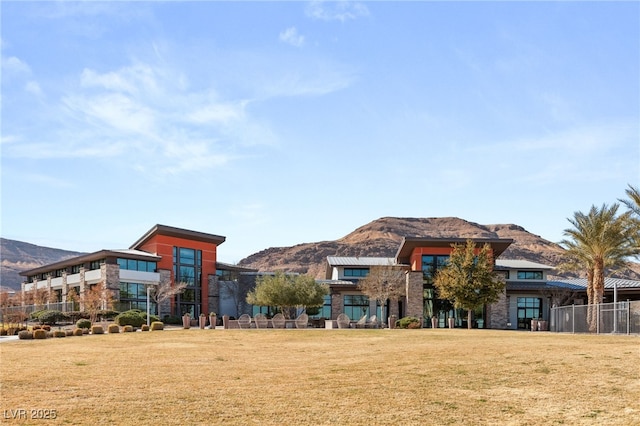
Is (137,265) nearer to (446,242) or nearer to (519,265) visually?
(446,242)

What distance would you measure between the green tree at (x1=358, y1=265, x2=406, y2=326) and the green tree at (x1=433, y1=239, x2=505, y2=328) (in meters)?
6.21

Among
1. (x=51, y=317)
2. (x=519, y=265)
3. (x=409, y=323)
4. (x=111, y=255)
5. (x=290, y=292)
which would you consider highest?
(x=111, y=255)

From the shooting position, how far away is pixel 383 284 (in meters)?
60.2

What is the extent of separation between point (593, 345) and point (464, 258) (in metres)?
29.9

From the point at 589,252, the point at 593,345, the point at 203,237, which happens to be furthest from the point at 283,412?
the point at 203,237

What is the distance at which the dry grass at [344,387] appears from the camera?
506 inches

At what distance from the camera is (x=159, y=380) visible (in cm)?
1764

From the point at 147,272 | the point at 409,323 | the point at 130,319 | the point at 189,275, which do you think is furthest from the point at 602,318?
the point at 189,275

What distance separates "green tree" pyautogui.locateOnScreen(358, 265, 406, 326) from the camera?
195 feet

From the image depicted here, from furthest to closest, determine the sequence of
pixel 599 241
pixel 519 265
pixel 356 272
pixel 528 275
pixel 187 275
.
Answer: pixel 187 275 → pixel 356 272 → pixel 519 265 → pixel 528 275 → pixel 599 241

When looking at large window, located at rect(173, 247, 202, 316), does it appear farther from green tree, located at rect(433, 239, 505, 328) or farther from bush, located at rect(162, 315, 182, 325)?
green tree, located at rect(433, 239, 505, 328)

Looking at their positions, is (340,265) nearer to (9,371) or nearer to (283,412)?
(9,371)

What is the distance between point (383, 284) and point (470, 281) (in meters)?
9.22

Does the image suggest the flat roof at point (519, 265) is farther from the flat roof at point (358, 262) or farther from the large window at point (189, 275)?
the large window at point (189, 275)
